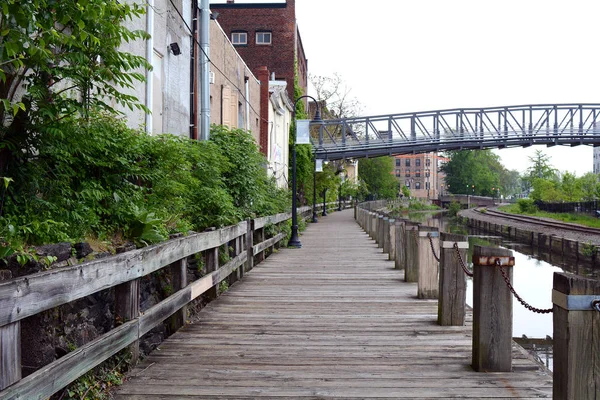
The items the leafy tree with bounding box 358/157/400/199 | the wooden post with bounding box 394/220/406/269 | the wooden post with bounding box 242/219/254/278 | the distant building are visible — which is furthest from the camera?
the distant building

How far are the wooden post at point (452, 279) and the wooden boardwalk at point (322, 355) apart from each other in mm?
176

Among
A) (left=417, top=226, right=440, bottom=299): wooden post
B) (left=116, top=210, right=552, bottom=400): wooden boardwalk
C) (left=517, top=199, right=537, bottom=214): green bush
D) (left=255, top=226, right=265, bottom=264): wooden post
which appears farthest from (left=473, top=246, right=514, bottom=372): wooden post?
(left=517, top=199, right=537, bottom=214): green bush

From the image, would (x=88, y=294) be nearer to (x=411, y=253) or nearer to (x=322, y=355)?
(x=322, y=355)

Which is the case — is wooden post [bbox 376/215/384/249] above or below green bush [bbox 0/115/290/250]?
below

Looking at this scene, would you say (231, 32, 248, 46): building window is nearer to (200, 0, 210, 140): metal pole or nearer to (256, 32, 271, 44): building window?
(256, 32, 271, 44): building window

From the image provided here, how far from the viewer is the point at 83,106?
6309 millimetres

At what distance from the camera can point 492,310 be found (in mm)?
4977

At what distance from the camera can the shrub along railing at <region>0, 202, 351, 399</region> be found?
124 inches

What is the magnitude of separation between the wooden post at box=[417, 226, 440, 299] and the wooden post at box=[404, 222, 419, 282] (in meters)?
0.93

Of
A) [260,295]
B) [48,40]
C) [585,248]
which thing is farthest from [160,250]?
[585,248]

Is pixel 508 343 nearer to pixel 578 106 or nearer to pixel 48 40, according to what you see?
pixel 48 40

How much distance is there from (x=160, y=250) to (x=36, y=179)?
5.05 feet

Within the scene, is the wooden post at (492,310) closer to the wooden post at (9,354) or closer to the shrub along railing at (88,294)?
the shrub along railing at (88,294)

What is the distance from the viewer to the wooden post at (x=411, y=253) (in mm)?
10045
